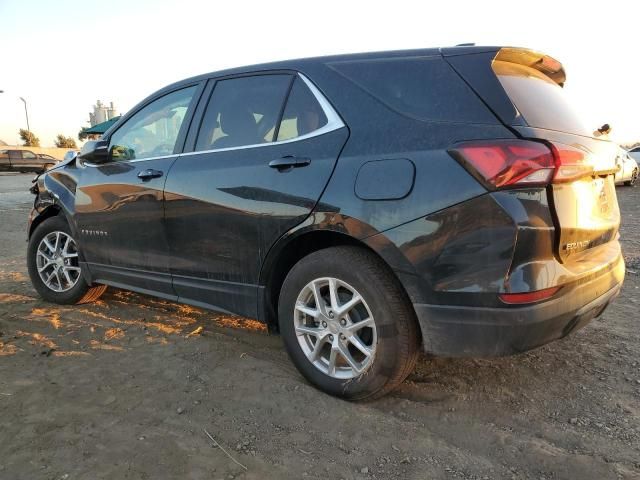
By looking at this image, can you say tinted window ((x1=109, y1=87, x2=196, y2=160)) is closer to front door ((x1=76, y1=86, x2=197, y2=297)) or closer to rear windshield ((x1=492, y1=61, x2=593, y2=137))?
front door ((x1=76, y1=86, x2=197, y2=297))

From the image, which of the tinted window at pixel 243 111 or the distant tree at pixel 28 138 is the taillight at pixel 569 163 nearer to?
the tinted window at pixel 243 111

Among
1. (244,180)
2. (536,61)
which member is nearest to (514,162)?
(536,61)

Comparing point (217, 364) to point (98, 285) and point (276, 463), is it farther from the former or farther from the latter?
point (98, 285)

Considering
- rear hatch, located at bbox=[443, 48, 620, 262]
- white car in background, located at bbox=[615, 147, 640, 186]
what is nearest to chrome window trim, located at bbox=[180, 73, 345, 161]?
rear hatch, located at bbox=[443, 48, 620, 262]

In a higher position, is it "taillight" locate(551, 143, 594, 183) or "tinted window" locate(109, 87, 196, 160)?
"tinted window" locate(109, 87, 196, 160)

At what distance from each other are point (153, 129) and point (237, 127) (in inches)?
38.9

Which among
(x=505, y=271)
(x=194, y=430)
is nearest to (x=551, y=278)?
(x=505, y=271)

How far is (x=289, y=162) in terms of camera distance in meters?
2.63

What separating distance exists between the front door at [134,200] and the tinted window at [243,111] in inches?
10.2

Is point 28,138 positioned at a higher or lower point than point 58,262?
higher

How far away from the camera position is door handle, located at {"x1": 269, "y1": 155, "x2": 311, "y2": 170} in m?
2.59

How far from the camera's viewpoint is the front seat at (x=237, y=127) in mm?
2980

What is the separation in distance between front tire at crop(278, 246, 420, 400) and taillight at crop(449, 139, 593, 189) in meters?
0.66

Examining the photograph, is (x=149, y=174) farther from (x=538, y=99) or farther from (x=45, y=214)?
(x=538, y=99)
